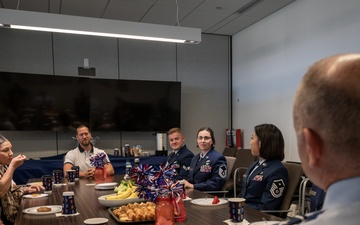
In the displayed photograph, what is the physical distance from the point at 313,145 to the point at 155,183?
1.06 meters

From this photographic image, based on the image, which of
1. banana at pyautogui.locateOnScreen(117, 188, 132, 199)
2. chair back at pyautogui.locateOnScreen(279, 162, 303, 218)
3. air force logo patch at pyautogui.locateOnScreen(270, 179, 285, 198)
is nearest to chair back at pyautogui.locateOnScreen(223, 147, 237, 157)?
chair back at pyautogui.locateOnScreen(279, 162, 303, 218)

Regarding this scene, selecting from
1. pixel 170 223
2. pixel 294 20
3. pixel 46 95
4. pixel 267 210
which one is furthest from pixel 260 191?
pixel 46 95

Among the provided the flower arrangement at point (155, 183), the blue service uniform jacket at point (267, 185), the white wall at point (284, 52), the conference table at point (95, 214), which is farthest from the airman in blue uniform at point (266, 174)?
the white wall at point (284, 52)

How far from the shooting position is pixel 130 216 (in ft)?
5.46

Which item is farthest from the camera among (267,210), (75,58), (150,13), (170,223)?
(75,58)

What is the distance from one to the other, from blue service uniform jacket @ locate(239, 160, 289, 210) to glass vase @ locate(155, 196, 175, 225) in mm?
1057

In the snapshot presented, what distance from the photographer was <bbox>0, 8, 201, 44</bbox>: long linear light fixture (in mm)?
2992

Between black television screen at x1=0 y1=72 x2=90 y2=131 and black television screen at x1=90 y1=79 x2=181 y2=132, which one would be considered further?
black television screen at x1=90 y1=79 x2=181 y2=132

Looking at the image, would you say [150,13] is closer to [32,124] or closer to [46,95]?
[46,95]

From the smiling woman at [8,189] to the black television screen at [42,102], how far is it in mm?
2657

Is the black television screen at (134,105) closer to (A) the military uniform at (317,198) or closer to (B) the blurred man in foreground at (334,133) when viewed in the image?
(A) the military uniform at (317,198)

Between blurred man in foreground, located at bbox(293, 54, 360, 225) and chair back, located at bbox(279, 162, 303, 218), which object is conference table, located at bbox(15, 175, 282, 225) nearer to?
chair back, located at bbox(279, 162, 303, 218)

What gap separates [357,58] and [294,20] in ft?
15.3

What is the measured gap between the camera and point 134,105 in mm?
5781
